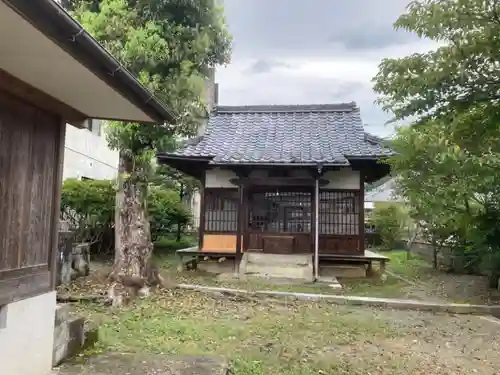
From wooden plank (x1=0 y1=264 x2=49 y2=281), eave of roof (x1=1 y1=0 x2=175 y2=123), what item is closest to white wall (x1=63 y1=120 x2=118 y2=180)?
wooden plank (x1=0 y1=264 x2=49 y2=281)

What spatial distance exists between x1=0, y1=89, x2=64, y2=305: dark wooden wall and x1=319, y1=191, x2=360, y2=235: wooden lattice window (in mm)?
9118

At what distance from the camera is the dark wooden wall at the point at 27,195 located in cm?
318

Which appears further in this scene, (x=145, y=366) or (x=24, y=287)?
Result: (x=145, y=366)

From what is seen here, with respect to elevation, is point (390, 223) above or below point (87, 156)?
below

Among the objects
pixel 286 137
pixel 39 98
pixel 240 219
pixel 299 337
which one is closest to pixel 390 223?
pixel 286 137

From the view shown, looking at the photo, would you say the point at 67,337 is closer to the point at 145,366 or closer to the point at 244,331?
the point at 145,366

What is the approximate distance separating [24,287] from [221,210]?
902cm

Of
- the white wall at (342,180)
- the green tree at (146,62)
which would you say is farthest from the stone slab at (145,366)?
the white wall at (342,180)

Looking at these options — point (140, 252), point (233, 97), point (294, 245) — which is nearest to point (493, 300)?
point (294, 245)

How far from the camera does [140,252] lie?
8.08 meters

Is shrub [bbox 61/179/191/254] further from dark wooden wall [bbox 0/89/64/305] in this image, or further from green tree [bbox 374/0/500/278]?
dark wooden wall [bbox 0/89/64/305]

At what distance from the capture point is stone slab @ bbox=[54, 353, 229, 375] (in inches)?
153

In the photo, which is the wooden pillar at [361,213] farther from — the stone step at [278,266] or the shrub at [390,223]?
the shrub at [390,223]

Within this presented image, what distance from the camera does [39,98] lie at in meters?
3.46
